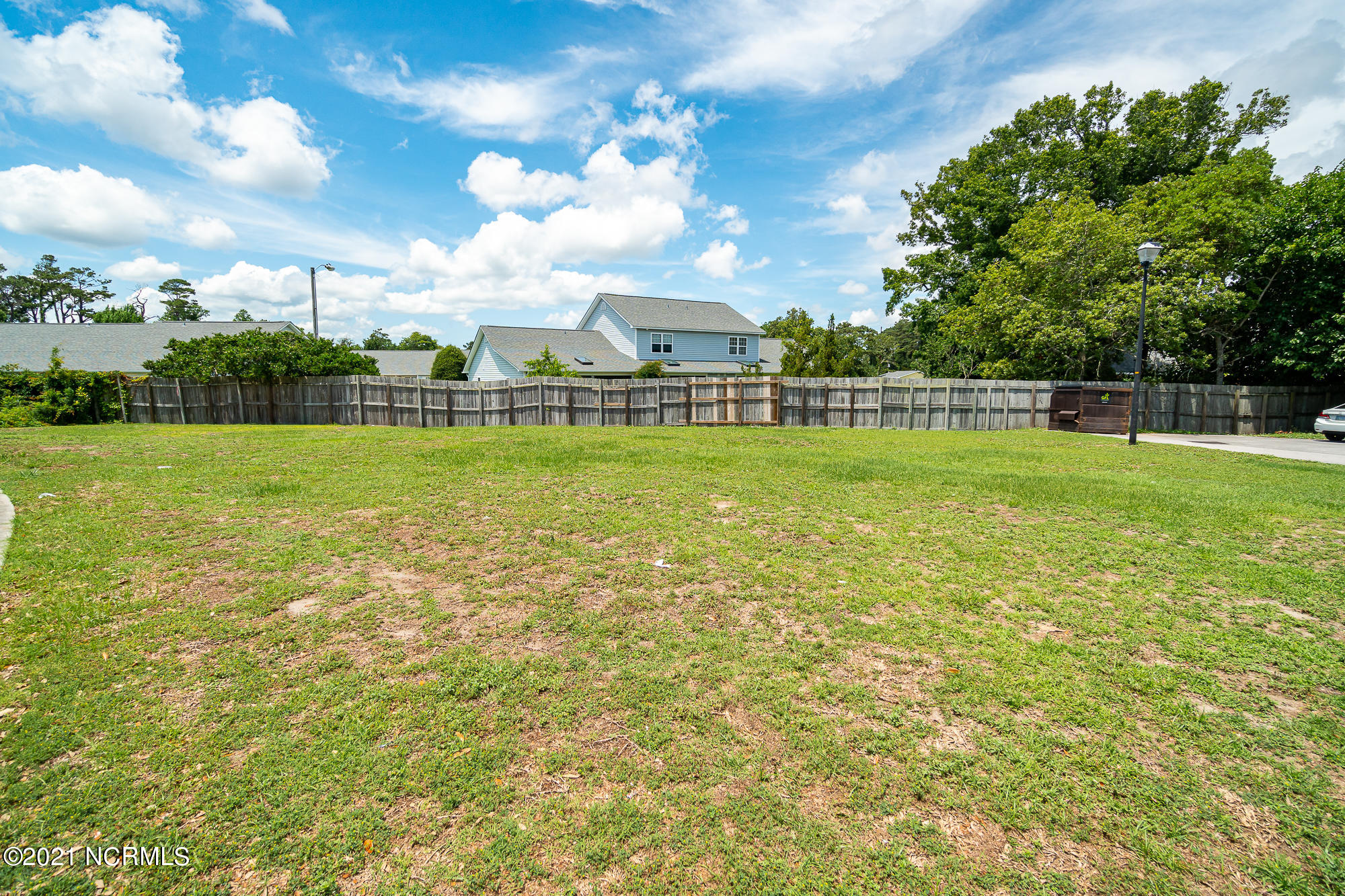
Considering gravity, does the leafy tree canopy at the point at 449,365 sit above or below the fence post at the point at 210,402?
above

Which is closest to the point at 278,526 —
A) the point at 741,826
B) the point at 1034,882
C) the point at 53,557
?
the point at 53,557

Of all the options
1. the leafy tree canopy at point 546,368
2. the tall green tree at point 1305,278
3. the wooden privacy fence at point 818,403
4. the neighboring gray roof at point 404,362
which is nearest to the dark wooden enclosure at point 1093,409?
the wooden privacy fence at point 818,403

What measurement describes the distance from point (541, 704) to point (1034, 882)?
2303 mm

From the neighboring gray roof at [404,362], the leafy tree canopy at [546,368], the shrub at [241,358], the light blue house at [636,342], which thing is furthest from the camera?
the neighboring gray roof at [404,362]

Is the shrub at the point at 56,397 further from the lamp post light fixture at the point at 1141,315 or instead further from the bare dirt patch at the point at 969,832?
the lamp post light fixture at the point at 1141,315

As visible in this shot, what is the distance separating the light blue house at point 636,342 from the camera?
32219mm

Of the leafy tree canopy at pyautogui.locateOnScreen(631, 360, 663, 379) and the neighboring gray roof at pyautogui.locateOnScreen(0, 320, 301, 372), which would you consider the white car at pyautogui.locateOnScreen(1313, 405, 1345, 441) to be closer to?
the leafy tree canopy at pyautogui.locateOnScreen(631, 360, 663, 379)

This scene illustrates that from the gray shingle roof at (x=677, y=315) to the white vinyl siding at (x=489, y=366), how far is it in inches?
312

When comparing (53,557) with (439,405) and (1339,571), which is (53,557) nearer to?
(1339,571)

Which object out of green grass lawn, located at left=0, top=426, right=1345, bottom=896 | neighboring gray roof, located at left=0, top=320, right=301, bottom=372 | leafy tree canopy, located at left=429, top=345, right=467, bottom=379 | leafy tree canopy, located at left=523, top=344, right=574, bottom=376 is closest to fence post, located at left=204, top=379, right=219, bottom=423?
neighboring gray roof, located at left=0, top=320, right=301, bottom=372

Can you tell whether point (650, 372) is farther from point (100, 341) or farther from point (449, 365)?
point (100, 341)

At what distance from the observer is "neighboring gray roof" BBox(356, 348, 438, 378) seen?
45.3m

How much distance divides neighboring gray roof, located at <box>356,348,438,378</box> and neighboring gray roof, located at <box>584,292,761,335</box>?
1706 cm

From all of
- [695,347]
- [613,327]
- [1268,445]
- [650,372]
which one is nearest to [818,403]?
[650,372]
